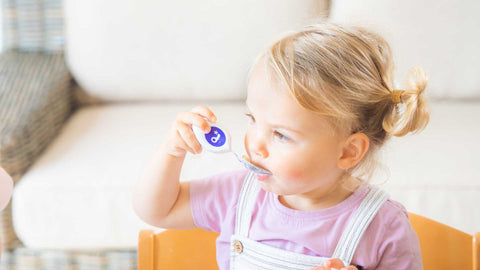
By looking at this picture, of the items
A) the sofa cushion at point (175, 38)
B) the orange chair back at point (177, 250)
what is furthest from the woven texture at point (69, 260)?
the sofa cushion at point (175, 38)

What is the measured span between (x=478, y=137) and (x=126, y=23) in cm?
105

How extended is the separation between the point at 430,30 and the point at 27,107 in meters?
1.15

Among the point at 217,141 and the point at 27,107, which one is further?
the point at 27,107

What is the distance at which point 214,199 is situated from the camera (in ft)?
3.17

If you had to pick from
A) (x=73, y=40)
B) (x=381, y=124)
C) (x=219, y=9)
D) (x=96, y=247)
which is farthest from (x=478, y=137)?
(x=73, y=40)

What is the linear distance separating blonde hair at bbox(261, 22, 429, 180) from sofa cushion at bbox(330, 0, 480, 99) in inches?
30.6

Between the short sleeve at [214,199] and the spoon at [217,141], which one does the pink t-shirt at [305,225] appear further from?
the spoon at [217,141]

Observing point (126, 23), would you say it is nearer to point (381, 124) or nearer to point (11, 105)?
point (11, 105)

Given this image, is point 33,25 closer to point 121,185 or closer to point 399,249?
point 121,185

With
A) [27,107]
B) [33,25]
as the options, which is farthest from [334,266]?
[33,25]

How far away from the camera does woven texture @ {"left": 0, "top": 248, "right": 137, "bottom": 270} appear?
139cm

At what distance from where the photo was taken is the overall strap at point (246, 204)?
949mm

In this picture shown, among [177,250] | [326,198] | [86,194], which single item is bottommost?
[86,194]

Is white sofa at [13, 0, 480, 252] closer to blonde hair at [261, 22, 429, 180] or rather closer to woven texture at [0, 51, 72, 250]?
woven texture at [0, 51, 72, 250]
